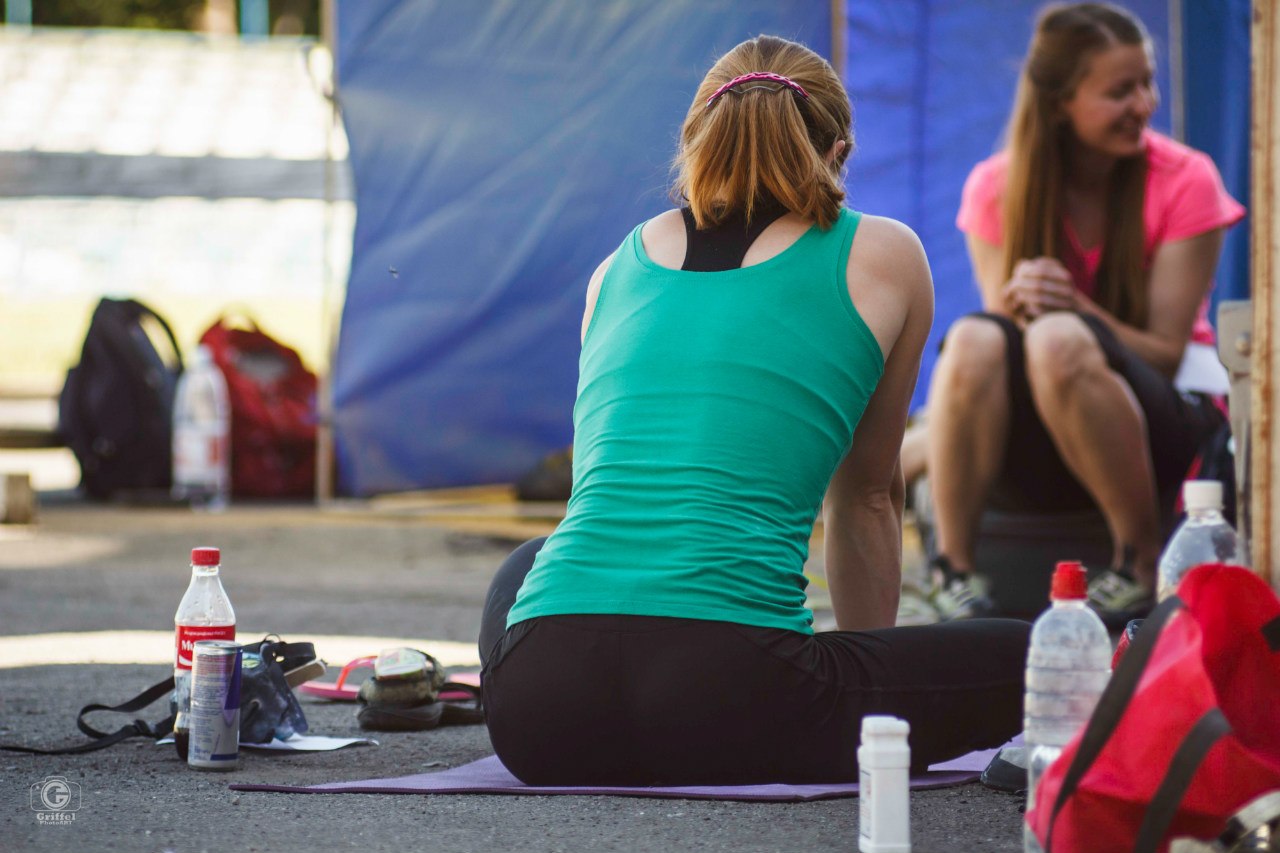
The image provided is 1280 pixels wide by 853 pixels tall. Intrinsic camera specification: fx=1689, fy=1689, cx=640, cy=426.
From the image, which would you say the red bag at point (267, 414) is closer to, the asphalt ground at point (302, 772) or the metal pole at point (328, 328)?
the metal pole at point (328, 328)

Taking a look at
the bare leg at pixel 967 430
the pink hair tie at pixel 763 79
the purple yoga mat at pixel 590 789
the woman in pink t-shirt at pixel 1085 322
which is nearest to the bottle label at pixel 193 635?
the purple yoga mat at pixel 590 789

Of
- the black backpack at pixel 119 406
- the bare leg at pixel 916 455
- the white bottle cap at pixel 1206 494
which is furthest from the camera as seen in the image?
the black backpack at pixel 119 406

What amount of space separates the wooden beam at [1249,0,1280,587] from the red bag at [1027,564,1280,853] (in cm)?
115

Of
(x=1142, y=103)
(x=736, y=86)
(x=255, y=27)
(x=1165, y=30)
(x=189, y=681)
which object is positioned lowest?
(x=189, y=681)

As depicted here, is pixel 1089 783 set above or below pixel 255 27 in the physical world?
below

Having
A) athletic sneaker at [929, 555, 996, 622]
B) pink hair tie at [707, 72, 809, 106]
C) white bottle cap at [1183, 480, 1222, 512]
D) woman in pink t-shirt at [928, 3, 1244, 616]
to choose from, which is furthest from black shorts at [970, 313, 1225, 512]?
pink hair tie at [707, 72, 809, 106]

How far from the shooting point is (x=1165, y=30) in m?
6.98

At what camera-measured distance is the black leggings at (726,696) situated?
222cm

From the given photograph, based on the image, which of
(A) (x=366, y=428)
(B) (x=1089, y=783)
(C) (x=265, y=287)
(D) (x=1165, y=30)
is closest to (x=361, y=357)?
(A) (x=366, y=428)

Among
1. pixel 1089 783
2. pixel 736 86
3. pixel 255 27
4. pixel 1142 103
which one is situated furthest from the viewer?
pixel 255 27

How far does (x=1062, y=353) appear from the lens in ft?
13.6

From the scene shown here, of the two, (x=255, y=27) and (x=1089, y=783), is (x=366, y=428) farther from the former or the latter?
(x=255, y=27)

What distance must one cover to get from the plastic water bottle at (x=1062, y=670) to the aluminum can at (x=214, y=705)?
121cm

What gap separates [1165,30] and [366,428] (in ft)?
12.3
